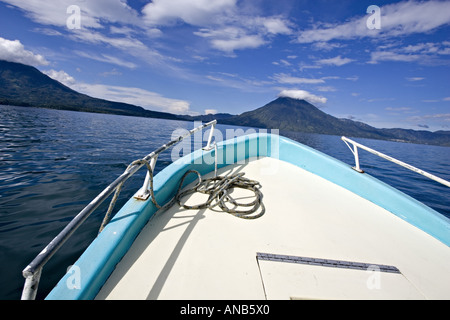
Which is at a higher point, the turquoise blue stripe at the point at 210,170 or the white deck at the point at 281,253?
the turquoise blue stripe at the point at 210,170

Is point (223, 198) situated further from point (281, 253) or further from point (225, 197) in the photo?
point (281, 253)

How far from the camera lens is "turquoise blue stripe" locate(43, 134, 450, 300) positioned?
1317 mm

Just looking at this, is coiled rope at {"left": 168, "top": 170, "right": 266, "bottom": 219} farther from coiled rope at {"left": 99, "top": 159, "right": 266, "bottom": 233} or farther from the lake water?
the lake water

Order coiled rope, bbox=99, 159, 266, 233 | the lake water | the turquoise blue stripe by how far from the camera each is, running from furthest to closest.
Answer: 1. coiled rope, bbox=99, 159, 266, 233
2. the lake water
3. the turquoise blue stripe

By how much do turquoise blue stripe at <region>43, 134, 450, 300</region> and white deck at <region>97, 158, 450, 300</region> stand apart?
119 millimetres

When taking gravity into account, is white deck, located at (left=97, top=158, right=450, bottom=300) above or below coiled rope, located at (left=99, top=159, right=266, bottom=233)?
below

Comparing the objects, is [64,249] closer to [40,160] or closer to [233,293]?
[233,293]

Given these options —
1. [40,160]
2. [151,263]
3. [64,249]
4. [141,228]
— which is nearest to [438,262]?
[151,263]

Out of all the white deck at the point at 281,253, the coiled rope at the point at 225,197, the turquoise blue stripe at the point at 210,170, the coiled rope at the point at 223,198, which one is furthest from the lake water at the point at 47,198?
the coiled rope at the point at 225,197

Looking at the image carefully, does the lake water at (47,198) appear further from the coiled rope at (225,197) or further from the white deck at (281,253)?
the coiled rope at (225,197)

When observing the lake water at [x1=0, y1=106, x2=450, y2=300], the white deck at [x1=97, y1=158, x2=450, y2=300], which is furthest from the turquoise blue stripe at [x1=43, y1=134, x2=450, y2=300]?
the lake water at [x1=0, y1=106, x2=450, y2=300]

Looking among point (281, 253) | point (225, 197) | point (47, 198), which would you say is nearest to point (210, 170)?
point (225, 197)

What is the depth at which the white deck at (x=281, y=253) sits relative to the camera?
1.41 metres

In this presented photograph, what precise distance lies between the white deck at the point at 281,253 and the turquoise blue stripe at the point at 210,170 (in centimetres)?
12
